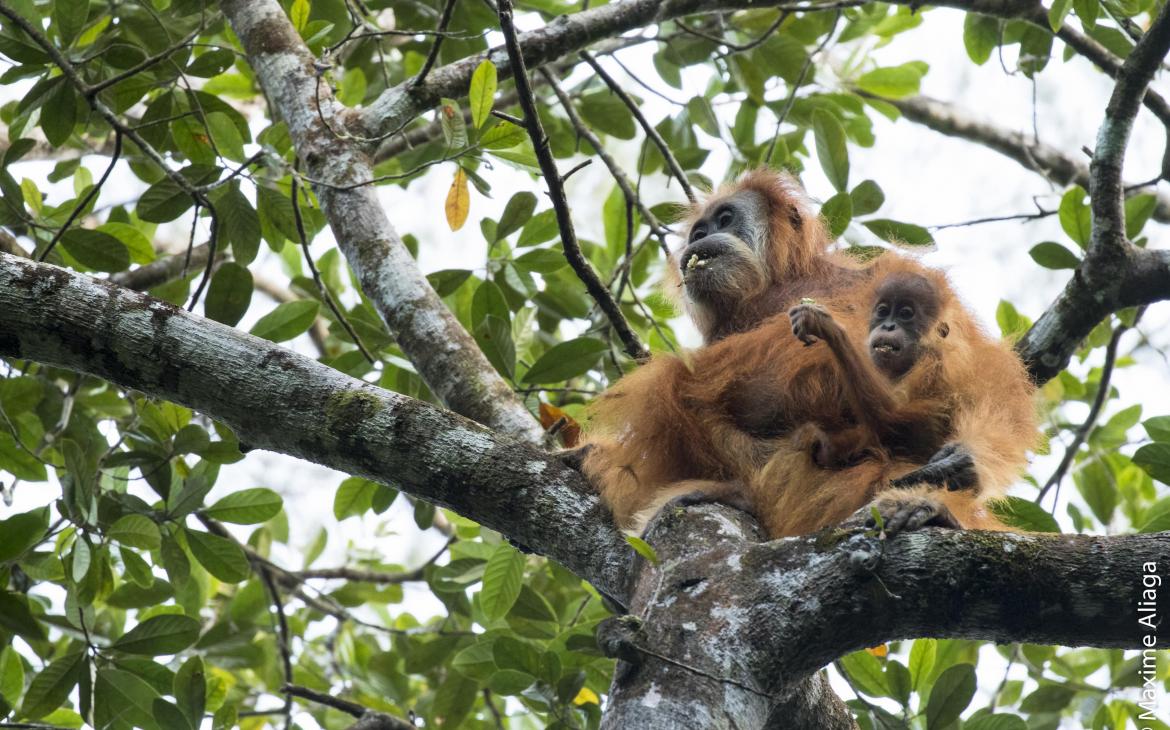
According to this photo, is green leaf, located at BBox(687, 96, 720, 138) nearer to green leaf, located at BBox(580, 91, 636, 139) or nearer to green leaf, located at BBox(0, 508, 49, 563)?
green leaf, located at BBox(580, 91, 636, 139)

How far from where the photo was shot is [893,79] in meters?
6.66

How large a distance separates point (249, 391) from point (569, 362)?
6.01ft

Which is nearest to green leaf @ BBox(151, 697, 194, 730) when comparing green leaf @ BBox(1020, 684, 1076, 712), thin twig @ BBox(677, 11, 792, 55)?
green leaf @ BBox(1020, 684, 1076, 712)

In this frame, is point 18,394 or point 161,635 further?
point 18,394

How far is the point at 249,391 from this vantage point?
3182 millimetres

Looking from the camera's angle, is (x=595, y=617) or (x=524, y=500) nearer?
(x=524, y=500)

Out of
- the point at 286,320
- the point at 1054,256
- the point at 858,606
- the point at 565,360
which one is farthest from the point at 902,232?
the point at 858,606

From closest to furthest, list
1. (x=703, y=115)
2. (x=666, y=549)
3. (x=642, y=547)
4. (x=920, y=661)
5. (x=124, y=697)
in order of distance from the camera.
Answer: (x=642, y=547)
(x=666, y=549)
(x=124, y=697)
(x=920, y=661)
(x=703, y=115)

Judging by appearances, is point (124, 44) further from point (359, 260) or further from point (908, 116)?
point (908, 116)

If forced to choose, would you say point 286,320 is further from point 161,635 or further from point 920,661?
point 920,661

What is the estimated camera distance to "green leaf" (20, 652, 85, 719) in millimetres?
4141

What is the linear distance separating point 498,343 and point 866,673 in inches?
78.9

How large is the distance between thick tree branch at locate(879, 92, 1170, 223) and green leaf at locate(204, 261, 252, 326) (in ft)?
16.6

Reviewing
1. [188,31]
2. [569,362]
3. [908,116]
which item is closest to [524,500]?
[569,362]
